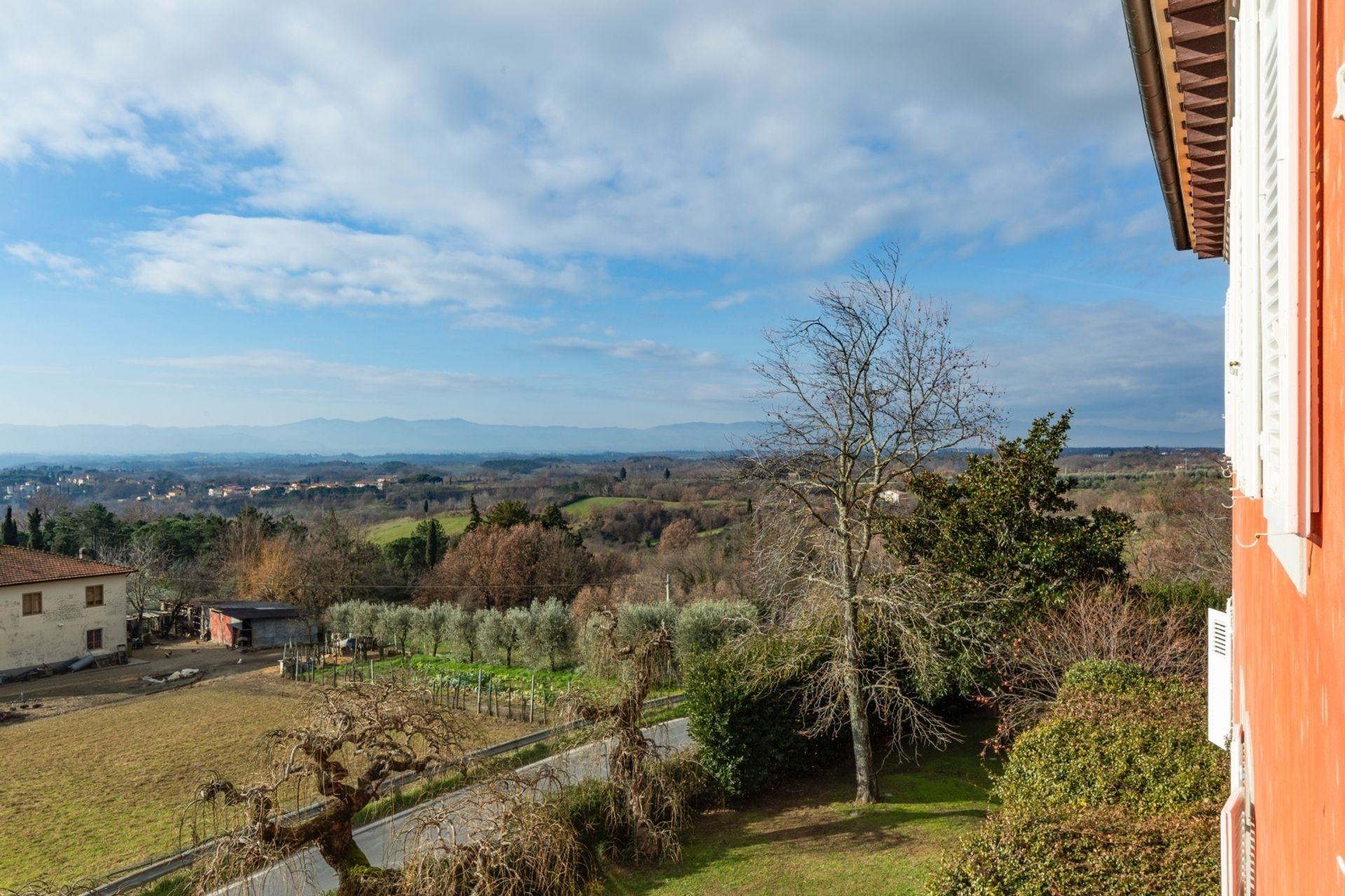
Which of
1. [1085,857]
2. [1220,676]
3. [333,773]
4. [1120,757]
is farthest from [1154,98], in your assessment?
[333,773]

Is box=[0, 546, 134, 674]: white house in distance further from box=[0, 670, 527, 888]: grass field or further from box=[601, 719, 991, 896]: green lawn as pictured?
box=[601, 719, 991, 896]: green lawn

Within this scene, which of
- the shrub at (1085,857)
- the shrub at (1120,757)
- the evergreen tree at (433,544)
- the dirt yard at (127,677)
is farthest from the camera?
the evergreen tree at (433,544)

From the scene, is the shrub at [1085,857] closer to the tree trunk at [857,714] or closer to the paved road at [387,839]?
the paved road at [387,839]

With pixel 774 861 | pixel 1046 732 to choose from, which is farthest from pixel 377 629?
pixel 1046 732

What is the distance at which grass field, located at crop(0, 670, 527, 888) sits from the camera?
12.0 m

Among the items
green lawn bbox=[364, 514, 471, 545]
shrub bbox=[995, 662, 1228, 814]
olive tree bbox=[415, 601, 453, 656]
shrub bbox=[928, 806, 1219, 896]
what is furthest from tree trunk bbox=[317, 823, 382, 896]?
green lawn bbox=[364, 514, 471, 545]

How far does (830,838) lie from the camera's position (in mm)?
11828

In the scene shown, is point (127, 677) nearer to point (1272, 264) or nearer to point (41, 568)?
point (41, 568)

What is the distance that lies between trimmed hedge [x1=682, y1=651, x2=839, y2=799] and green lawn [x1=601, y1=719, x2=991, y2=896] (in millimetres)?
496

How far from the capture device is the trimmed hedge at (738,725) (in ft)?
44.7

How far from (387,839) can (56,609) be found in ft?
76.7

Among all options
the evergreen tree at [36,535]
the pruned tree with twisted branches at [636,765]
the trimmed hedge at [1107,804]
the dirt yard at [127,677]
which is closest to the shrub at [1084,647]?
the trimmed hedge at [1107,804]

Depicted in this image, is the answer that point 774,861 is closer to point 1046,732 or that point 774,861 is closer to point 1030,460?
point 1046,732

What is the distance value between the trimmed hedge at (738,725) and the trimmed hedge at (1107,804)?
5104 mm
